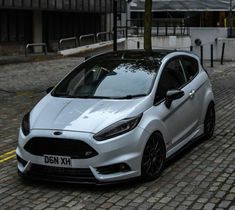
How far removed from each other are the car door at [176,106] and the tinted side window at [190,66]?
0.16m

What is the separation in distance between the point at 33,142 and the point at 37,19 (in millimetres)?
28816

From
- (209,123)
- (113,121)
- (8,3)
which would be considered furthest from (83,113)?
(8,3)

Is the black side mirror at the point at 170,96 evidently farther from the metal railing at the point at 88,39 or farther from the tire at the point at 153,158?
the metal railing at the point at 88,39

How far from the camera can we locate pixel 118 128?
6.34 m

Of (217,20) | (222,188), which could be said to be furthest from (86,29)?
(222,188)

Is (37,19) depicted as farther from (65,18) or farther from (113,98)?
(113,98)

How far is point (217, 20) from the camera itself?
1655 inches

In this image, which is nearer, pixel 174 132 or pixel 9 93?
pixel 174 132

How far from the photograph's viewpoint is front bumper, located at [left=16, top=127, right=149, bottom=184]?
6.18m

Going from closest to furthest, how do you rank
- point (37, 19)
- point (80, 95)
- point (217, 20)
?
1. point (80, 95)
2. point (37, 19)
3. point (217, 20)

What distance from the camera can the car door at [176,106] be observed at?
7.17 m

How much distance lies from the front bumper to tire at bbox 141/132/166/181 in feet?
0.39

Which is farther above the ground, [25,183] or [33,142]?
[33,142]

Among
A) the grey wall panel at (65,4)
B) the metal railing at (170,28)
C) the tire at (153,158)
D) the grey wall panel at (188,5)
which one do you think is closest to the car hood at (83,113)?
the tire at (153,158)
